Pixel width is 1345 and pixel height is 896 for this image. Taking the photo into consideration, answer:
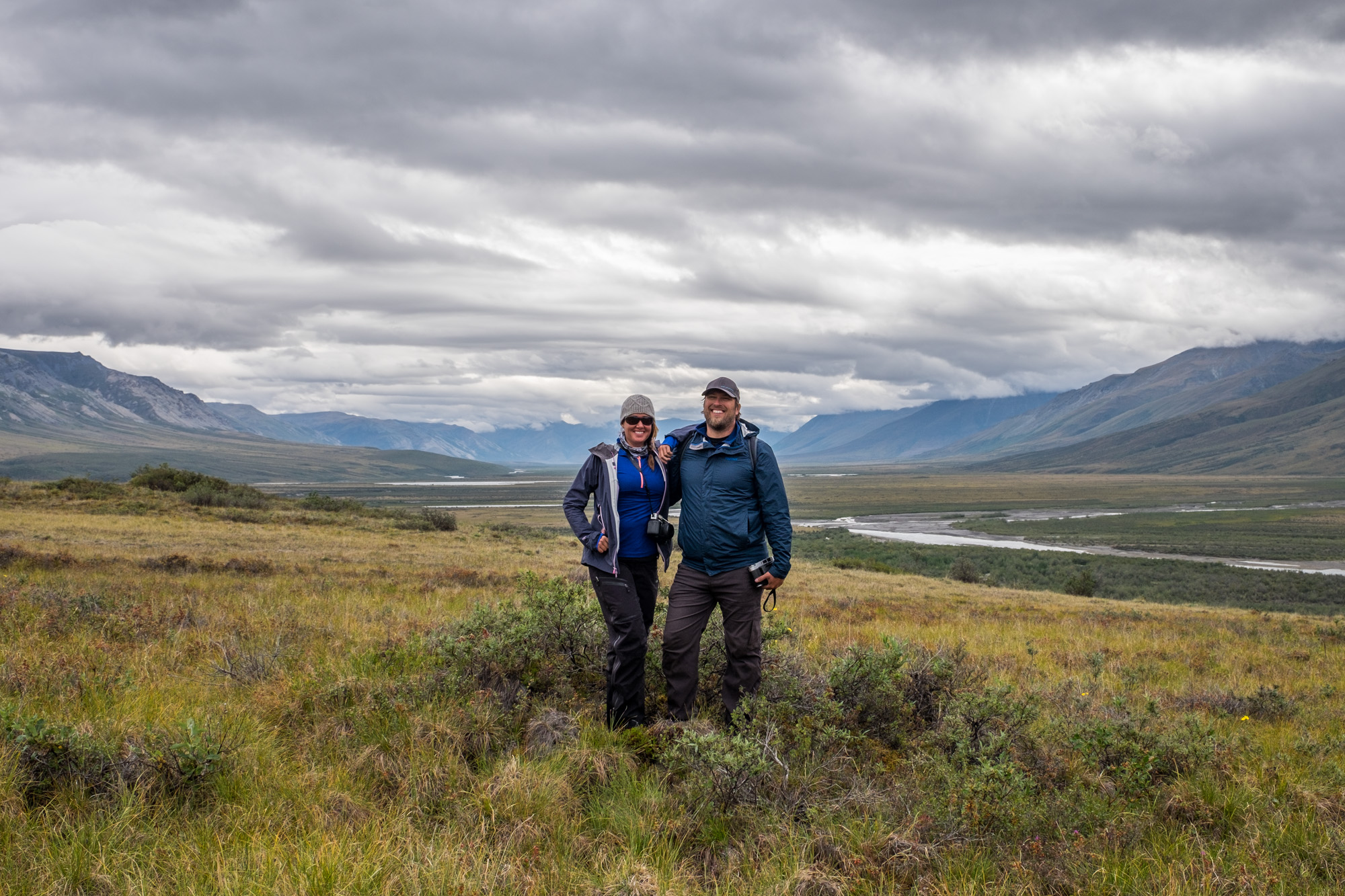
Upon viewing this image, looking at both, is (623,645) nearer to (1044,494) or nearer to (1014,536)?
(1014,536)

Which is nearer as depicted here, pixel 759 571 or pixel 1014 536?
pixel 759 571

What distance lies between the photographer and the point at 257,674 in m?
5.81

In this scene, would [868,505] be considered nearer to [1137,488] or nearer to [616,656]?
[1137,488]

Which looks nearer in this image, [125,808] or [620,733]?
[125,808]

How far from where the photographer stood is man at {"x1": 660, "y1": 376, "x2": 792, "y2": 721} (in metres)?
5.33

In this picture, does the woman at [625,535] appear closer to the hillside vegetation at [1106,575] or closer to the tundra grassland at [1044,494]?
the hillside vegetation at [1106,575]

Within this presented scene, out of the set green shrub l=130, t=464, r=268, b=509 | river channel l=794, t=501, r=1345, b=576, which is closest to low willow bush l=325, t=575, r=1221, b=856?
green shrub l=130, t=464, r=268, b=509

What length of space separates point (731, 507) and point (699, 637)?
3.11 feet

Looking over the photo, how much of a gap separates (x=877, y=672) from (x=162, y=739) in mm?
4535

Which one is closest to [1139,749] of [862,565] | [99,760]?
[99,760]

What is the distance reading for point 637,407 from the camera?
5641 millimetres

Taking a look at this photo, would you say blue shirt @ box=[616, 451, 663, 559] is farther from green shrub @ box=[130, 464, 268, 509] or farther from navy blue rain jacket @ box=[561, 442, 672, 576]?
green shrub @ box=[130, 464, 268, 509]

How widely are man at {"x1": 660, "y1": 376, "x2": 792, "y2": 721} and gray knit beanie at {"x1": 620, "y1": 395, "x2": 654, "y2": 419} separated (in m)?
0.34

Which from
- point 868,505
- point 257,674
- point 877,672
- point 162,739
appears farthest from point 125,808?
point 868,505
